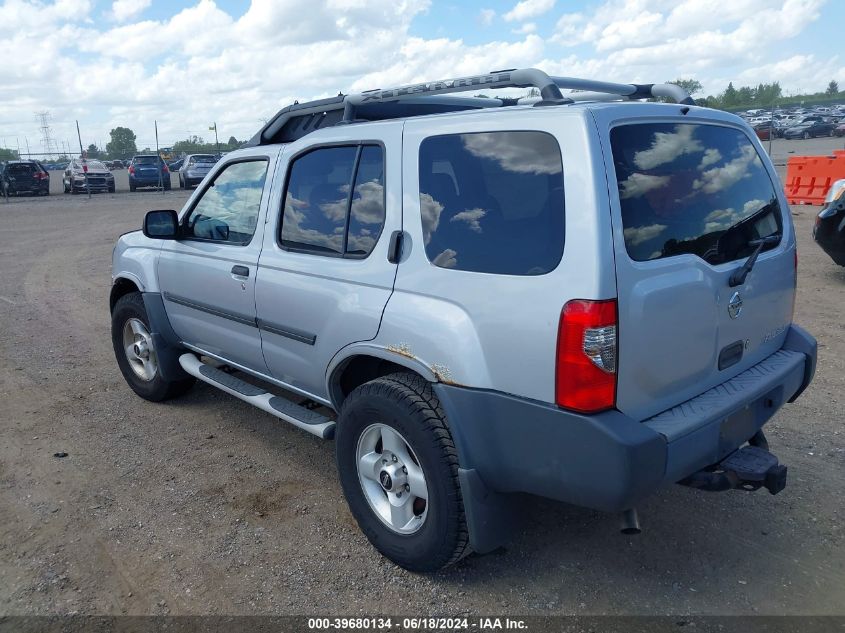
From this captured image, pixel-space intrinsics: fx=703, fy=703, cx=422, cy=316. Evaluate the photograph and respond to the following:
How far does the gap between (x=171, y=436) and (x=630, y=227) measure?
11.4 ft

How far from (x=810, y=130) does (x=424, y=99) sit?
46247 mm

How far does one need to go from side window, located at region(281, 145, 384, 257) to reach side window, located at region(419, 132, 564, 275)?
0.34 m

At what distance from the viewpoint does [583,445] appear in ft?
8.11

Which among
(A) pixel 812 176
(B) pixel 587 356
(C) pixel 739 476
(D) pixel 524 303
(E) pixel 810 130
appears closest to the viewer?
(B) pixel 587 356

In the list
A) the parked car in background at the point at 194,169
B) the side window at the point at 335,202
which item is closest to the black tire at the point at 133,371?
the side window at the point at 335,202

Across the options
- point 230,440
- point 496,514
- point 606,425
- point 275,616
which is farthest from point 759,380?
point 230,440

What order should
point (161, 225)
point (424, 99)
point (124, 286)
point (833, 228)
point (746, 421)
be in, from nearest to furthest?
point (746, 421) < point (424, 99) < point (161, 225) < point (124, 286) < point (833, 228)

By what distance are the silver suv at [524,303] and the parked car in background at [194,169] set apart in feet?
88.4

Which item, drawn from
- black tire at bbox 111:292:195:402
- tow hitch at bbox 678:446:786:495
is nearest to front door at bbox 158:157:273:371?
black tire at bbox 111:292:195:402

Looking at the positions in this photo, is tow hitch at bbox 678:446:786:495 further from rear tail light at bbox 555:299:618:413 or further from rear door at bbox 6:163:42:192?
rear door at bbox 6:163:42:192

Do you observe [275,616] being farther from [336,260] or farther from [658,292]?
[658,292]

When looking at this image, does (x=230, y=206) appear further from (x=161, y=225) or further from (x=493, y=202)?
(x=493, y=202)

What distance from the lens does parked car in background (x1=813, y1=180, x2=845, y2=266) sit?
311 inches

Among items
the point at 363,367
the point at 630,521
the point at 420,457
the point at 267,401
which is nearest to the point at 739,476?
the point at 630,521
